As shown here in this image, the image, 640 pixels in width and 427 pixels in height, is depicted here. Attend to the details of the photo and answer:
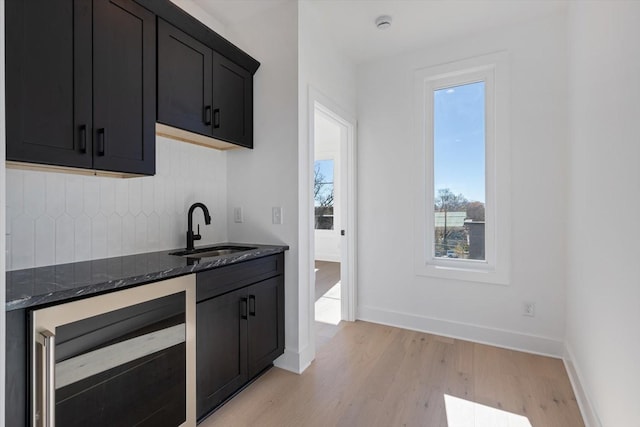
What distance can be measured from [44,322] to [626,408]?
7.26 feet

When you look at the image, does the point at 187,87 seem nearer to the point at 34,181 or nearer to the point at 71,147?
the point at 71,147

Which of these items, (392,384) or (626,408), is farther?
(392,384)

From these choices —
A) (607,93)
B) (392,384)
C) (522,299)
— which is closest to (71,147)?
(392,384)

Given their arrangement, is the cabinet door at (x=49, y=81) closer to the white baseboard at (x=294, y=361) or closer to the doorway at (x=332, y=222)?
the doorway at (x=332, y=222)

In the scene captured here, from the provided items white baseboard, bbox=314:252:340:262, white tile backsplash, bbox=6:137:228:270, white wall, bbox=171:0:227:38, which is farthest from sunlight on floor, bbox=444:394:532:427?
white baseboard, bbox=314:252:340:262

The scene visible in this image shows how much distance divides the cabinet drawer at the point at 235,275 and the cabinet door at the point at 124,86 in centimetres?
68

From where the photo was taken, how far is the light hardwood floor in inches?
69.7

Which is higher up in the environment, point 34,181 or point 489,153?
point 489,153

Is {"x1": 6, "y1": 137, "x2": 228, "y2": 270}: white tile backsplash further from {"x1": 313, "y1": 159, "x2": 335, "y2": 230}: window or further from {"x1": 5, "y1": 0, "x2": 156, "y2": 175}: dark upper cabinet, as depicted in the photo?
{"x1": 313, "y1": 159, "x2": 335, "y2": 230}: window

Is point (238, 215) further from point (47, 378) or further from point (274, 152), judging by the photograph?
point (47, 378)

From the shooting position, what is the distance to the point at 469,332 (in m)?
2.83

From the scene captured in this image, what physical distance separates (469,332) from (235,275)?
87.9 inches

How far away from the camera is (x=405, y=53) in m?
3.08

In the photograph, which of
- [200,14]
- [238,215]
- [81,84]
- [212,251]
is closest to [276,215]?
[238,215]
